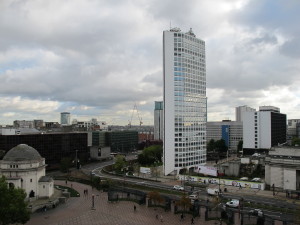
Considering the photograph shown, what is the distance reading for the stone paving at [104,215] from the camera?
51688 mm

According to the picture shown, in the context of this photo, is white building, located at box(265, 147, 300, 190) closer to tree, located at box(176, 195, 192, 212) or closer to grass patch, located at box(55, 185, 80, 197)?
tree, located at box(176, 195, 192, 212)

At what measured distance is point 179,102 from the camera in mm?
103562

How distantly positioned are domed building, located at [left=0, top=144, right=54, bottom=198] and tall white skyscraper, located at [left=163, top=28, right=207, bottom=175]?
43892 millimetres

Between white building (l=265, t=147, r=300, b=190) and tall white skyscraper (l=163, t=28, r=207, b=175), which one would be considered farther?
tall white skyscraper (l=163, t=28, r=207, b=175)

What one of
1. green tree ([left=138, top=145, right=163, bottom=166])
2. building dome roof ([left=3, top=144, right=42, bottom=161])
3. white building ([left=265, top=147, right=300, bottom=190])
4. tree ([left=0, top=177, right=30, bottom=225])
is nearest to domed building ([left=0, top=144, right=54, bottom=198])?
building dome roof ([left=3, top=144, right=42, bottom=161])

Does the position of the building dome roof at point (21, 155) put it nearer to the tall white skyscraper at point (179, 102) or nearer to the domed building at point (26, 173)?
the domed building at point (26, 173)

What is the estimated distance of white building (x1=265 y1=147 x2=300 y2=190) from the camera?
74.3 metres

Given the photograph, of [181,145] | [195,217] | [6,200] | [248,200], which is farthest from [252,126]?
[6,200]

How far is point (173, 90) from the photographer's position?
10262cm

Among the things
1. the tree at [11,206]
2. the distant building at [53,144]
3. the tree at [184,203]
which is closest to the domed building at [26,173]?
the tree at [11,206]

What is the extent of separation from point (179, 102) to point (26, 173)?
5621cm

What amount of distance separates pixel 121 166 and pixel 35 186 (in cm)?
3948

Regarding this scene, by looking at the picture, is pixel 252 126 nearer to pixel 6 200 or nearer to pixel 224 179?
pixel 224 179

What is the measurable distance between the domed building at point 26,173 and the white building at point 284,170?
58368 mm
